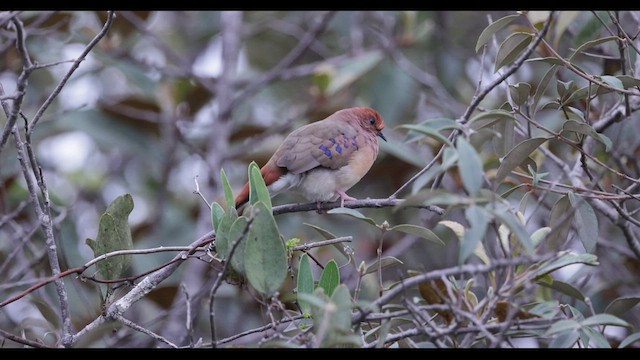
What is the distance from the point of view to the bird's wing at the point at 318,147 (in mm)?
3627

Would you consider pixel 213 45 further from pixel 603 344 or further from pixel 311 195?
pixel 603 344

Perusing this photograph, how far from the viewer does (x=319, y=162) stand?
3.72 m

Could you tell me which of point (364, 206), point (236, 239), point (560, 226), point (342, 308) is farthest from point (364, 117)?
point (342, 308)

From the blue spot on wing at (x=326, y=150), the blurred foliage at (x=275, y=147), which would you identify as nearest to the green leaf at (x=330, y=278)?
the blurred foliage at (x=275, y=147)

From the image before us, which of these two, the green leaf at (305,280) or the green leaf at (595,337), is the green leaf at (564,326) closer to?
the green leaf at (595,337)

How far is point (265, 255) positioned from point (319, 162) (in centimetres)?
182

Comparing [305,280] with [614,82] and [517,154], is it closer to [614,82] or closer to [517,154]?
[517,154]

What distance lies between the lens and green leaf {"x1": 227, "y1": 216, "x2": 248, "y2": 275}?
6.29 ft

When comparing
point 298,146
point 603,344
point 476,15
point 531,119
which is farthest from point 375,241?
point 603,344

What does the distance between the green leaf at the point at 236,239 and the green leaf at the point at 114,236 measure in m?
0.47

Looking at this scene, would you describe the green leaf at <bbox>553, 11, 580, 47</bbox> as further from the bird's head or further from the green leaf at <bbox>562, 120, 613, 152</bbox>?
the green leaf at <bbox>562, 120, 613, 152</bbox>

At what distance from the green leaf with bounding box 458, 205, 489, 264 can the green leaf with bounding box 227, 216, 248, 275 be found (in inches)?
22.7

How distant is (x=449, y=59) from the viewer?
242 inches

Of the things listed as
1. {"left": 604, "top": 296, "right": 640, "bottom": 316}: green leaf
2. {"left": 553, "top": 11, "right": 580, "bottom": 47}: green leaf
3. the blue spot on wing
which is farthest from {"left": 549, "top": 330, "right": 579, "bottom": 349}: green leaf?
{"left": 553, "top": 11, "right": 580, "bottom": 47}: green leaf
